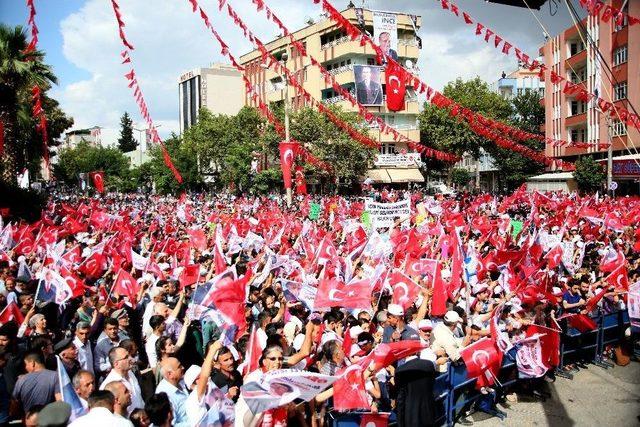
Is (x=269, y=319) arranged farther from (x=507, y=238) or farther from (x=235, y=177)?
(x=235, y=177)

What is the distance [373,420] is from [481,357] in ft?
6.14

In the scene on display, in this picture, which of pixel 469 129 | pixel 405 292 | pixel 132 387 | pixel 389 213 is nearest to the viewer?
pixel 132 387

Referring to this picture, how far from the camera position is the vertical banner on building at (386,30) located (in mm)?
45041

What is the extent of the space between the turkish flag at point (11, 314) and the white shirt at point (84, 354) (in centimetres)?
158

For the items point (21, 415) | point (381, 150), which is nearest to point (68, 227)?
point (21, 415)

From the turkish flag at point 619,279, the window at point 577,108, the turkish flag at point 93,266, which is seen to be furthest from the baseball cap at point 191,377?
the window at point 577,108

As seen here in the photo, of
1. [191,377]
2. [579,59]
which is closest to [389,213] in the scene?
[191,377]

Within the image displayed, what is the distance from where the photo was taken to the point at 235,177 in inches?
1836

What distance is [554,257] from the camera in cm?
1153

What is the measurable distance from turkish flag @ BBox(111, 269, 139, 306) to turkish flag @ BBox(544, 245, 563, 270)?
25.3 ft

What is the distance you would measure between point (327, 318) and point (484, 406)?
8.32 feet

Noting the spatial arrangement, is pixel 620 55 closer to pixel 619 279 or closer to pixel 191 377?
pixel 619 279

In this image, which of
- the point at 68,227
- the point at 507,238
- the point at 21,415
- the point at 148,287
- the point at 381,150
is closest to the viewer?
the point at 21,415

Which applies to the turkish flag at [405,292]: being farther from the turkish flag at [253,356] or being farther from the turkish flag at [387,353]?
the turkish flag at [253,356]
